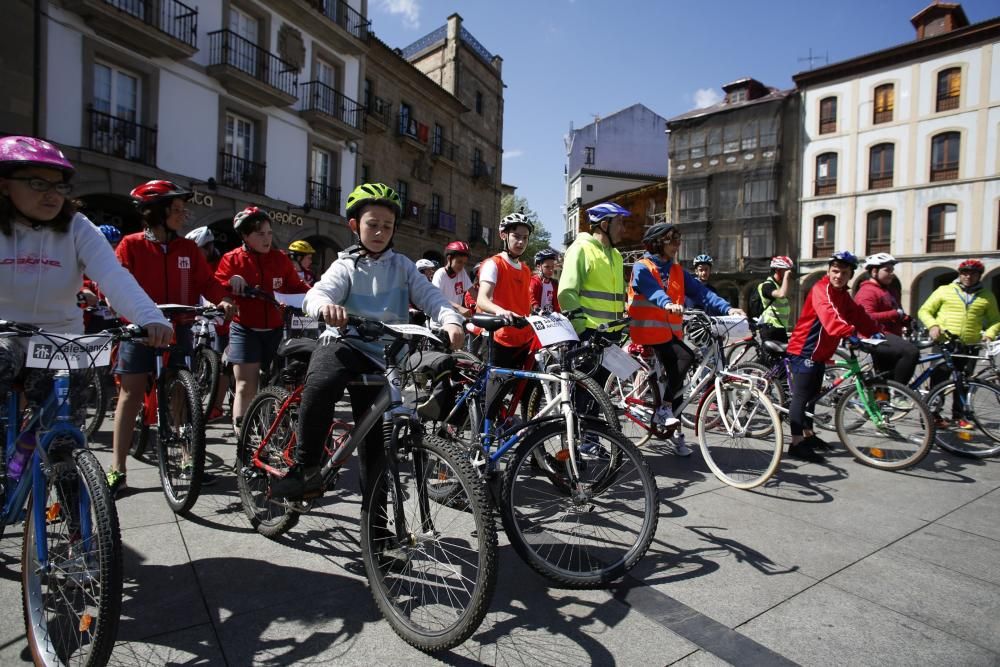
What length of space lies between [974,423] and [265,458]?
6.48 m

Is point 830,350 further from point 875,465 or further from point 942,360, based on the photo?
point 942,360

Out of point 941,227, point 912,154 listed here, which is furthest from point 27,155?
point 912,154

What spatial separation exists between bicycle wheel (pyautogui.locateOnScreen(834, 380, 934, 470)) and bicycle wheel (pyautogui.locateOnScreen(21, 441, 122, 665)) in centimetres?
553

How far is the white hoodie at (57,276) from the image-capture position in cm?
238

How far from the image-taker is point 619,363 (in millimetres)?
4020

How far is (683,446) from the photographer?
5211mm

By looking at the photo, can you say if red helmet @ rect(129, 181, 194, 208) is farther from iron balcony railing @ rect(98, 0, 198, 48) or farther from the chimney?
the chimney

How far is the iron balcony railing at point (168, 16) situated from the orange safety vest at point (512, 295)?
40.1 ft

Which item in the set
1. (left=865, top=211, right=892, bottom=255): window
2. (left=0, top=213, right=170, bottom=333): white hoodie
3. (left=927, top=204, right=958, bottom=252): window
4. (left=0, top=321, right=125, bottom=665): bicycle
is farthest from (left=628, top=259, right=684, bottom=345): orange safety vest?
(left=927, top=204, right=958, bottom=252): window

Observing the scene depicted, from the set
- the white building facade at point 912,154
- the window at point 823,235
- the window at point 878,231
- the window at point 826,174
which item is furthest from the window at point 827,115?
the window at point 878,231

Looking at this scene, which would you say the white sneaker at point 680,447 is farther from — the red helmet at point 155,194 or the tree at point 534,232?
the tree at point 534,232

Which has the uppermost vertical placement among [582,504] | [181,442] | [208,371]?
[208,371]

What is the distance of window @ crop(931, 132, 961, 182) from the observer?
2536 cm

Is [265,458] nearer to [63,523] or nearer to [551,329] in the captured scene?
[63,523]
